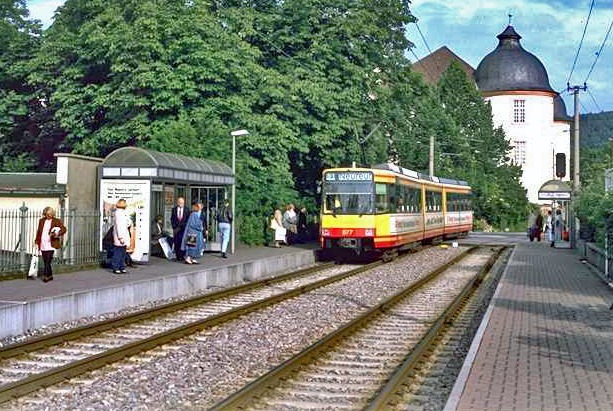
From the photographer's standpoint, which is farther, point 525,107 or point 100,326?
point 525,107

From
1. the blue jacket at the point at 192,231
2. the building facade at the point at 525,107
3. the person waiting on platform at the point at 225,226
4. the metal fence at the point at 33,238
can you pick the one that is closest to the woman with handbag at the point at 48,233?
the metal fence at the point at 33,238

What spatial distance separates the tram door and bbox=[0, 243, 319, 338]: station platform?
820 mm

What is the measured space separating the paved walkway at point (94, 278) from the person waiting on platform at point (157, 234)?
0.38 m

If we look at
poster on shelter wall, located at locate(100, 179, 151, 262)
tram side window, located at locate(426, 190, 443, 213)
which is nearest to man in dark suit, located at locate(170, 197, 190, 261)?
poster on shelter wall, located at locate(100, 179, 151, 262)

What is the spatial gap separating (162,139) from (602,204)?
1542 cm

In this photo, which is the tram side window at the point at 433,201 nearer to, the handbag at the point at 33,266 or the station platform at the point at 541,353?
the station platform at the point at 541,353

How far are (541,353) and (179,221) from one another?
14.0 m

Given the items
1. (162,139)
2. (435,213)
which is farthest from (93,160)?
(435,213)

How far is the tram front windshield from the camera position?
98.0 feet

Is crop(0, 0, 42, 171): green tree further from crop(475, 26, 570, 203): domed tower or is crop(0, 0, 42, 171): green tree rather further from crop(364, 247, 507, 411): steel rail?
crop(475, 26, 570, 203): domed tower

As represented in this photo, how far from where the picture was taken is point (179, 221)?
78.3ft

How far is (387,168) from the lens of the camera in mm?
31438

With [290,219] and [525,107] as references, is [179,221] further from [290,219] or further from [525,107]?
[525,107]

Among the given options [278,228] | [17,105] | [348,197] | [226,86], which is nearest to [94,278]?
[348,197]
